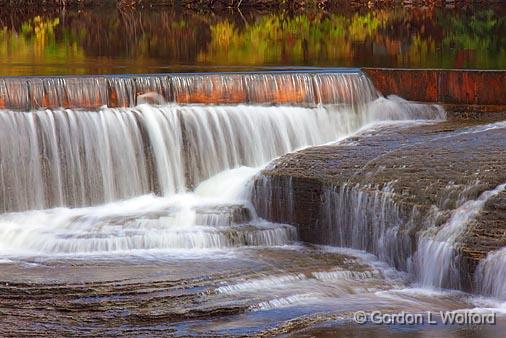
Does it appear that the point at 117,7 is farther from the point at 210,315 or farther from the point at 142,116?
the point at 210,315

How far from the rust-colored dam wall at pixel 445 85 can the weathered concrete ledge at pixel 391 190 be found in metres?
2.12

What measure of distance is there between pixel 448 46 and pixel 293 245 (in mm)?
13157

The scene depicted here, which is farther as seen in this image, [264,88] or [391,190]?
[264,88]

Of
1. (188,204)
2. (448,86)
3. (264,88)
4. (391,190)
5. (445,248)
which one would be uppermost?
(264,88)

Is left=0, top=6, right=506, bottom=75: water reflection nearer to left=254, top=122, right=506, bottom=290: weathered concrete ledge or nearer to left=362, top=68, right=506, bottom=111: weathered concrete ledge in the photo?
left=362, top=68, right=506, bottom=111: weathered concrete ledge

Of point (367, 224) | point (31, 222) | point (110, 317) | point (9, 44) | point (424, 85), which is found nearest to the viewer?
point (110, 317)

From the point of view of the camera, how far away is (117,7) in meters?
47.5

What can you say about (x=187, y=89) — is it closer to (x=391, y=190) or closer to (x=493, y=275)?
(x=391, y=190)

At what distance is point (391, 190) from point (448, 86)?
523cm

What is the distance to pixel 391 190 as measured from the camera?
12.3m

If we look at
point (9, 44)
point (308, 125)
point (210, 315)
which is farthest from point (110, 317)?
point (9, 44)

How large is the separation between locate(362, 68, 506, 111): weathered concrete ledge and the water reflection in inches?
109

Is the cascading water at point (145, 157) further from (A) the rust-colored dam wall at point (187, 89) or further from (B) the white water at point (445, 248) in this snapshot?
(B) the white water at point (445, 248)

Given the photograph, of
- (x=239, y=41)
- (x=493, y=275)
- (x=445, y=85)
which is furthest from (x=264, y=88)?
(x=239, y=41)
